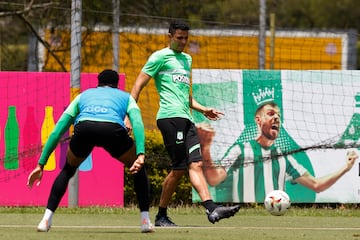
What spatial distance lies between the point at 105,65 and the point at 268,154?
7.00 m

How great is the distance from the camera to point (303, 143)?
601 inches

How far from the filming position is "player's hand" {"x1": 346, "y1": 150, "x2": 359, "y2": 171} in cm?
1519

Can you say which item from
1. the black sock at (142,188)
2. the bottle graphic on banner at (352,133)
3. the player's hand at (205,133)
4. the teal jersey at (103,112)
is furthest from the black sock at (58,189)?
the bottle graphic on banner at (352,133)

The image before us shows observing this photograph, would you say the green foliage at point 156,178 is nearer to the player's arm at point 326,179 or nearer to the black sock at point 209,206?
the player's arm at point 326,179

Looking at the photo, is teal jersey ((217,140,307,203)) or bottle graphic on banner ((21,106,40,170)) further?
teal jersey ((217,140,307,203))

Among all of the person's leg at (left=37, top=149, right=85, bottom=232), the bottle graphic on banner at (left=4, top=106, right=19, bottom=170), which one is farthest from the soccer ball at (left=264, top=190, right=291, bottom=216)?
the bottle graphic on banner at (left=4, top=106, right=19, bottom=170)

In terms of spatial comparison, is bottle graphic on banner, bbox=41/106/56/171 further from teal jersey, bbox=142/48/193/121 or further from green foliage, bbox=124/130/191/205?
teal jersey, bbox=142/48/193/121

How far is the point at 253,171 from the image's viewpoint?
50.0 feet

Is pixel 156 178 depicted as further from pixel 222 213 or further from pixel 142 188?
pixel 142 188

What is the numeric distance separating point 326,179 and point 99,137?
5.80 m

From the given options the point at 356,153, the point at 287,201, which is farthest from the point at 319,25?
the point at 287,201

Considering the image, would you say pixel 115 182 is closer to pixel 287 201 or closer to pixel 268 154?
pixel 268 154

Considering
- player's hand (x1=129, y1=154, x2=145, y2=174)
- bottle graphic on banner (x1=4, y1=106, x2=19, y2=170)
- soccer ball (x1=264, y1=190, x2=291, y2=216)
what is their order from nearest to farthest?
player's hand (x1=129, y1=154, x2=145, y2=174) → soccer ball (x1=264, y1=190, x2=291, y2=216) → bottle graphic on banner (x1=4, y1=106, x2=19, y2=170)

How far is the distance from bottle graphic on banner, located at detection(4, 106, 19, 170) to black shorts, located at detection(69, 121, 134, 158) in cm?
462
